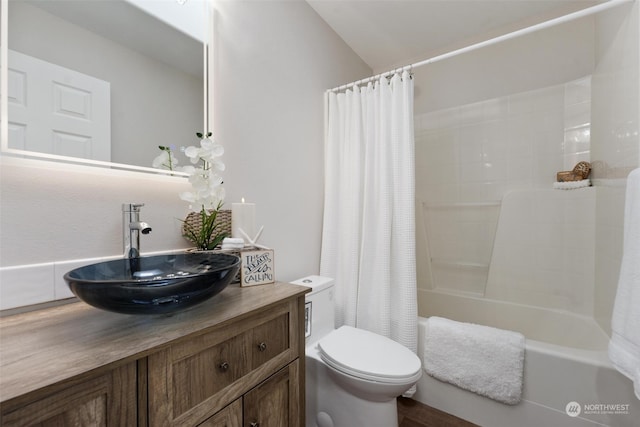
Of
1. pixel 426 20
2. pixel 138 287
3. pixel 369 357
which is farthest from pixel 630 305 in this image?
pixel 426 20

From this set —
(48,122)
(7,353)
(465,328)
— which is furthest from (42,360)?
(465,328)

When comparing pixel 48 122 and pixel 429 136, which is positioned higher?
pixel 429 136

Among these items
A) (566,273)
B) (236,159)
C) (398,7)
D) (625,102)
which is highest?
(398,7)

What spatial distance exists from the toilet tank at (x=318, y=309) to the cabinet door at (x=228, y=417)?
0.70 m

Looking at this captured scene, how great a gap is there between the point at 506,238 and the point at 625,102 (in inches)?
42.5

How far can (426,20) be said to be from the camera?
205 cm

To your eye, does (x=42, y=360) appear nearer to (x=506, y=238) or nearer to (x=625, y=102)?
(x=625, y=102)

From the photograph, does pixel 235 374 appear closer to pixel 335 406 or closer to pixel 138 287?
pixel 138 287

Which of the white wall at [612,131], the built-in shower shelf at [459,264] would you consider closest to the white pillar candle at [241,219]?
the white wall at [612,131]

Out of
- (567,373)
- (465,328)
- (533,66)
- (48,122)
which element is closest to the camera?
(48,122)

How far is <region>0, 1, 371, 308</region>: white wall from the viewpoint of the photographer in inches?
32.0

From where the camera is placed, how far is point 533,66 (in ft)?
7.07

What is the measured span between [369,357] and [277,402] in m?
0.50

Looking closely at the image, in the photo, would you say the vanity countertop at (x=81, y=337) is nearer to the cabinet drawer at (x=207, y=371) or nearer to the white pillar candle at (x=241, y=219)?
the cabinet drawer at (x=207, y=371)
